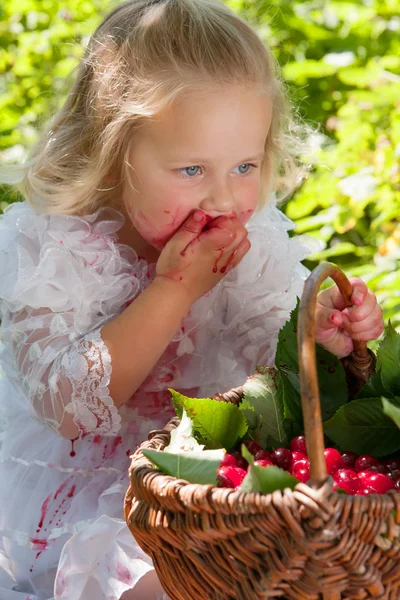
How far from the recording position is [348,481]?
A: 1048 millimetres

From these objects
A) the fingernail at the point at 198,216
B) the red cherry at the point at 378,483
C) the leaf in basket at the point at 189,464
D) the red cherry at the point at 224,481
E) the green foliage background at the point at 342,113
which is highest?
the leaf in basket at the point at 189,464

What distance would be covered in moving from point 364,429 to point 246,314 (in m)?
0.59

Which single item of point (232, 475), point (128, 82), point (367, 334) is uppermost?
point (128, 82)

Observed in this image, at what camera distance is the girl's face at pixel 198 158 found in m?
1.42

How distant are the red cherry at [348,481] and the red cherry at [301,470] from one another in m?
0.04

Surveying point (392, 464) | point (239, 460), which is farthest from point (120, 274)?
point (392, 464)

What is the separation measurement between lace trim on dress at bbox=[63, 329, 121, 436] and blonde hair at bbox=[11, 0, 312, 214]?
0.31m

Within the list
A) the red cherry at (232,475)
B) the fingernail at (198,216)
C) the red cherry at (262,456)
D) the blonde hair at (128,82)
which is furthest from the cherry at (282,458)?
the blonde hair at (128,82)

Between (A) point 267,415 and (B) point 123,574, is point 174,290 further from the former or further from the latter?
(B) point 123,574

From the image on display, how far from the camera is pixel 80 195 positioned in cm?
159

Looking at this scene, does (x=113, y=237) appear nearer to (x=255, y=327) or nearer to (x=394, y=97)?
(x=255, y=327)

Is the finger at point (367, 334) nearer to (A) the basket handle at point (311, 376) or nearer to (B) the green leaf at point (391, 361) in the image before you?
(B) the green leaf at point (391, 361)

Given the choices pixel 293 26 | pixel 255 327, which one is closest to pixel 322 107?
pixel 293 26

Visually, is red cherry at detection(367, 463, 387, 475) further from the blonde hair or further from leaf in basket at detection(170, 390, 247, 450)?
the blonde hair
